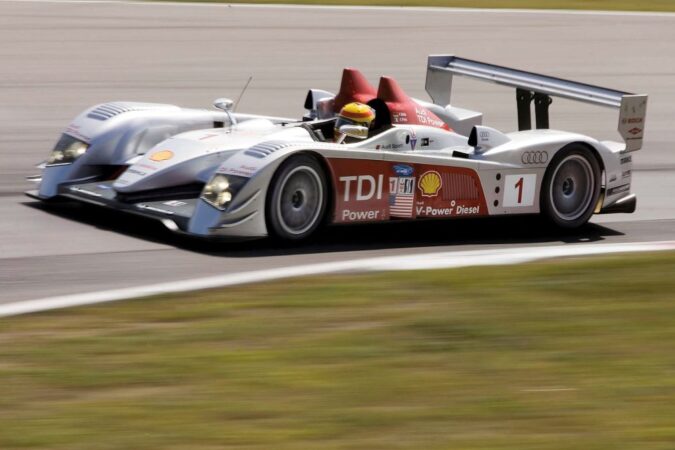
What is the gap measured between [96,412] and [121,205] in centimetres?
391

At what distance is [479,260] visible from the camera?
26.2 feet

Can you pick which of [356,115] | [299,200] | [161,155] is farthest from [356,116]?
[161,155]

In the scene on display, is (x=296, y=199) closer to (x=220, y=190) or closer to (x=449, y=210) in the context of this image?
(x=220, y=190)

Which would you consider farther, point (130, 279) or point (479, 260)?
point (479, 260)

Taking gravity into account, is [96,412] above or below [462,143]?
below

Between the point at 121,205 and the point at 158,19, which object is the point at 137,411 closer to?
the point at 121,205

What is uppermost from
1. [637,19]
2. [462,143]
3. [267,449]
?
[637,19]

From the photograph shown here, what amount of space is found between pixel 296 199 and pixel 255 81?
870 centimetres

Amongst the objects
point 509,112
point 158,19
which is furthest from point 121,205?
point 158,19

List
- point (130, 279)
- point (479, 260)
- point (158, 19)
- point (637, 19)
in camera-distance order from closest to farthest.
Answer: point (130, 279) → point (479, 260) → point (158, 19) → point (637, 19)

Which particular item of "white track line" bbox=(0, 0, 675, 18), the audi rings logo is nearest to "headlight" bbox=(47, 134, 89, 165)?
the audi rings logo

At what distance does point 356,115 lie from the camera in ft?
30.7

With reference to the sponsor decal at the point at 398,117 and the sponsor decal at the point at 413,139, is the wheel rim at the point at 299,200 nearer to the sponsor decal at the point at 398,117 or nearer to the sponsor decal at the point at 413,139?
the sponsor decal at the point at 413,139

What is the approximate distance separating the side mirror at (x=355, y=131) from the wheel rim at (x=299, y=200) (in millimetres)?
846
